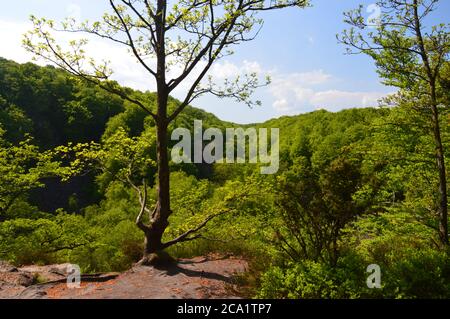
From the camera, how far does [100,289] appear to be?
26.1 ft

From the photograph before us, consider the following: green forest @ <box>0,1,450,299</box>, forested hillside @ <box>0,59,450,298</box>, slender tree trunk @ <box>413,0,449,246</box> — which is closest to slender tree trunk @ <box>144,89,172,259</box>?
green forest @ <box>0,1,450,299</box>

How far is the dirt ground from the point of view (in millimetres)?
7453

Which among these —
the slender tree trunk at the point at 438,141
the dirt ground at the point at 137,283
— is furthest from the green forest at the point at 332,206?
the dirt ground at the point at 137,283

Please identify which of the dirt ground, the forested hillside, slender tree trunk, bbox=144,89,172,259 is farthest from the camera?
slender tree trunk, bbox=144,89,172,259

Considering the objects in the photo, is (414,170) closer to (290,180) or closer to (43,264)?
(290,180)

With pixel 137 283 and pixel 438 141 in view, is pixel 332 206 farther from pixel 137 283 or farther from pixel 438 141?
pixel 137 283

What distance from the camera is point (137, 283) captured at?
826 cm

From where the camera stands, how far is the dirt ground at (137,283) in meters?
7.45

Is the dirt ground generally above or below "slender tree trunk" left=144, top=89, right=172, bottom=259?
below

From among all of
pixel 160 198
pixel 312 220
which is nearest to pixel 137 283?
pixel 160 198

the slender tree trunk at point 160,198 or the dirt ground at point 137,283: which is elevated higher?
the slender tree trunk at point 160,198

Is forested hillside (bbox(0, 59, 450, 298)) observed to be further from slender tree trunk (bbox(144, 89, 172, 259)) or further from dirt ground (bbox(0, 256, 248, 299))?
dirt ground (bbox(0, 256, 248, 299))

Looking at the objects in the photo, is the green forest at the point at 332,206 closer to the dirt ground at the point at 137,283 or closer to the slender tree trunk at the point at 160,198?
the slender tree trunk at the point at 160,198
